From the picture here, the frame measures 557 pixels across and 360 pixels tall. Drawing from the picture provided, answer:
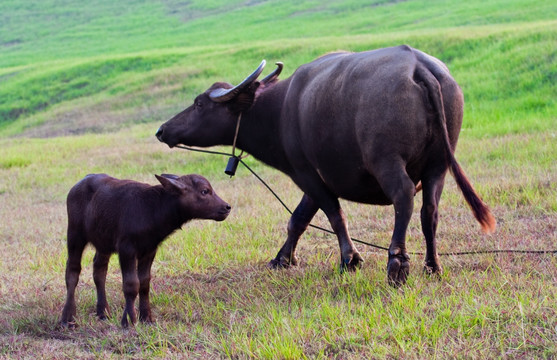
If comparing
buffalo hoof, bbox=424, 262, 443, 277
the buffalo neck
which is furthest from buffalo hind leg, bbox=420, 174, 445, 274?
the buffalo neck

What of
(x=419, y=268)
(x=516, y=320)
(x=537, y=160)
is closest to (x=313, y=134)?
(x=419, y=268)

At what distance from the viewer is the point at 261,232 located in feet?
25.8

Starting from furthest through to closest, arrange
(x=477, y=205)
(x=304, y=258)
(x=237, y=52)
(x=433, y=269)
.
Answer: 1. (x=237, y=52)
2. (x=304, y=258)
3. (x=433, y=269)
4. (x=477, y=205)

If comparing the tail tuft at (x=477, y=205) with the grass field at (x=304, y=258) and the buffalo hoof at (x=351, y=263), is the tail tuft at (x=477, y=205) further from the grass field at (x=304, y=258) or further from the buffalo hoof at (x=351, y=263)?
the buffalo hoof at (x=351, y=263)

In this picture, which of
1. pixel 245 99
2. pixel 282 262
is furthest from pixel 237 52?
pixel 282 262

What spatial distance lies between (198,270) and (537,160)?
5.43 metres

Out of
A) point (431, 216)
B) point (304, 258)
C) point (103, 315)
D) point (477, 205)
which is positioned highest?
point (477, 205)

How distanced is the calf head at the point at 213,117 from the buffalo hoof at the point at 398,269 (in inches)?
93.0

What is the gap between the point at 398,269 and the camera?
17.5 feet

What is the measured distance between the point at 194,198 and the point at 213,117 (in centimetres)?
193

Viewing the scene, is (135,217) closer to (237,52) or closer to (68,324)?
(68,324)

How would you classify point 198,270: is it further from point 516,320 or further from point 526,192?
point 526,192

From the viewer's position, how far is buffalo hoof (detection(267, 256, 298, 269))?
260 inches

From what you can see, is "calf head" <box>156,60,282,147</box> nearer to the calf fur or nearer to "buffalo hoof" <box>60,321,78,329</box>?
the calf fur
